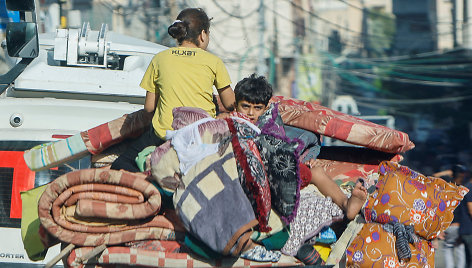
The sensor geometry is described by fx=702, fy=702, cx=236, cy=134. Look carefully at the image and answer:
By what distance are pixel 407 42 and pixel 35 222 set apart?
1384cm

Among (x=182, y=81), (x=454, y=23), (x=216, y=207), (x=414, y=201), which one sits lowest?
(x=414, y=201)

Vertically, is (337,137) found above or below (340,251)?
above

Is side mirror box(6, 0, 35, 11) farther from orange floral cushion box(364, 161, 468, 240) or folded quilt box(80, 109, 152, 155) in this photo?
orange floral cushion box(364, 161, 468, 240)

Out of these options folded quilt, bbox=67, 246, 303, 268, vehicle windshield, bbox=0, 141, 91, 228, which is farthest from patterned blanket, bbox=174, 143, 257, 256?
vehicle windshield, bbox=0, 141, 91, 228

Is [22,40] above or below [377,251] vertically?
above

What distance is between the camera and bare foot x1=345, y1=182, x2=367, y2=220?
11.4 ft

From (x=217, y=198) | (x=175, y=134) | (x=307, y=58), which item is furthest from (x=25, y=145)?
(x=307, y=58)

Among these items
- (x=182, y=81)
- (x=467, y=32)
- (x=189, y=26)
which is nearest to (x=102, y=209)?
(x=182, y=81)

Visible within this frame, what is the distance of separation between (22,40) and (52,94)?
2.37 feet

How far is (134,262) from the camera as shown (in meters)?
3.22

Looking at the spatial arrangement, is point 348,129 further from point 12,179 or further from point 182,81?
point 12,179

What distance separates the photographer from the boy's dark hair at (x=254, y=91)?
3826 mm

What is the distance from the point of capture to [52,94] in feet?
15.4

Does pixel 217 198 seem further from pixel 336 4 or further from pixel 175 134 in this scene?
pixel 336 4
